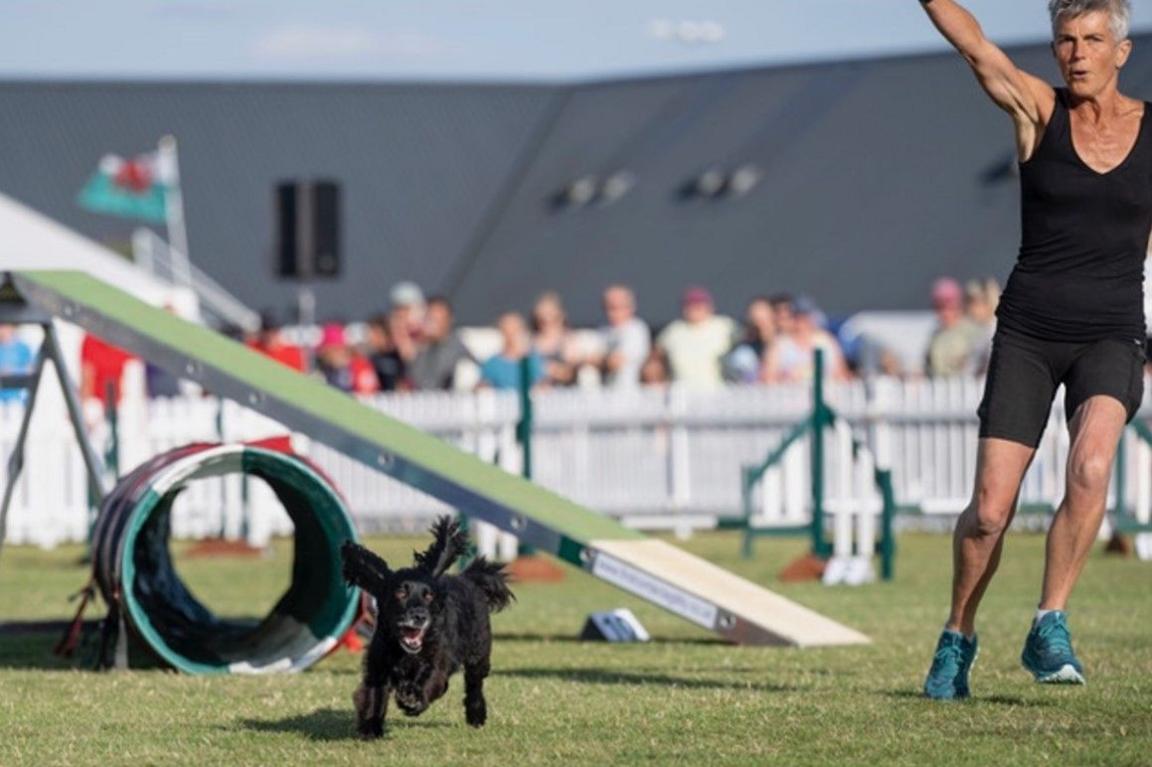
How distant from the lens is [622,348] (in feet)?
72.8

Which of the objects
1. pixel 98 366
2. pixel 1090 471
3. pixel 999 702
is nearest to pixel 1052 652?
pixel 999 702

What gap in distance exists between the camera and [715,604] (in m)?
10.1

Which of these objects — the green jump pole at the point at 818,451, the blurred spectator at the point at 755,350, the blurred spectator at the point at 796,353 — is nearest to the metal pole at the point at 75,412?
the green jump pole at the point at 818,451

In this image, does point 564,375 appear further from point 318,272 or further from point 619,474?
point 318,272

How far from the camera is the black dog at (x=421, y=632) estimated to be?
7348 mm

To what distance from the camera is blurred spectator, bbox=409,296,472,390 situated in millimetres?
22578

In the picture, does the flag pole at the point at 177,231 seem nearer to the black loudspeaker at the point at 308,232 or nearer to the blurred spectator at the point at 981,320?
the black loudspeaker at the point at 308,232

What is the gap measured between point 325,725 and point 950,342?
1317 cm

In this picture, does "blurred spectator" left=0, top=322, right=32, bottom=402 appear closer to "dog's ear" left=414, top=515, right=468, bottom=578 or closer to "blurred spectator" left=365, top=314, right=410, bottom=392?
"blurred spectator" left=365, top=314, right=410, bottom=392

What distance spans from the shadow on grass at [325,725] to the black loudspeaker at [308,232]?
1902 centimetres

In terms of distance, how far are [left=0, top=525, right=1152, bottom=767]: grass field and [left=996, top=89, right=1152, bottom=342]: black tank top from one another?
3.92 ft

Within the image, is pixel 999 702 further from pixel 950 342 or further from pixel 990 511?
pixel 950 342

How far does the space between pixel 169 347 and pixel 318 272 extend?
17.0 meters

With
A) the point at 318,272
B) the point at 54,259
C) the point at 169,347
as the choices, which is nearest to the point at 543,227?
the point at 318,272
